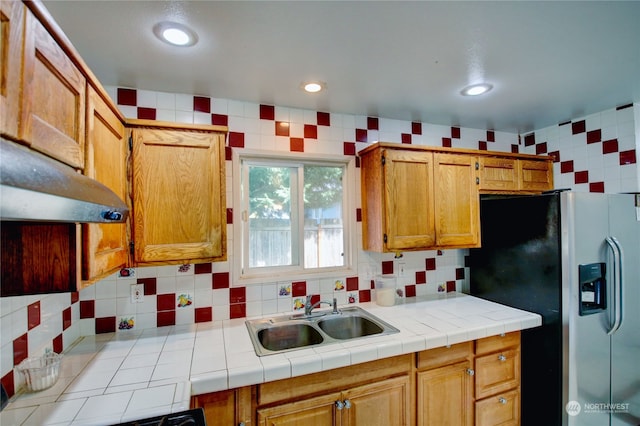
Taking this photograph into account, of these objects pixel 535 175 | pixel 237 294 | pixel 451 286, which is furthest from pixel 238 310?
pixel 535 175

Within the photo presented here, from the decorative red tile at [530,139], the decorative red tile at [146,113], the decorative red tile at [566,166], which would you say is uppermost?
the decorative red tile at [530,139]

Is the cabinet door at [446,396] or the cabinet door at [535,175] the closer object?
the cabinet door at [446,396]

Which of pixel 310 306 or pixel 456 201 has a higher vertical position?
pixel 456 201

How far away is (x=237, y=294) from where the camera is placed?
74.3 inches

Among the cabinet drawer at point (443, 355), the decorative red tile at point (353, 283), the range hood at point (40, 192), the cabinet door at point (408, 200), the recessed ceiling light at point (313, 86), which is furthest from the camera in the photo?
the decorative red tile at point (353, 283)

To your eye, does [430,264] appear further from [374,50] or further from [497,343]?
[374,50]

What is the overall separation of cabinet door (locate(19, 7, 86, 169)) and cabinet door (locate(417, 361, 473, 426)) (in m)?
1.77

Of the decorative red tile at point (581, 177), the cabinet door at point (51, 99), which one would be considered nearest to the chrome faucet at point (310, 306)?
the cabinet door at point (51, 99)

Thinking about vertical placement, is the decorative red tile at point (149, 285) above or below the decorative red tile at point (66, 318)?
above

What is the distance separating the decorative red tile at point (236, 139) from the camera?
6.22 ft

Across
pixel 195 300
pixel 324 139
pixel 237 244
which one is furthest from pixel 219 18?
pixel 195 300

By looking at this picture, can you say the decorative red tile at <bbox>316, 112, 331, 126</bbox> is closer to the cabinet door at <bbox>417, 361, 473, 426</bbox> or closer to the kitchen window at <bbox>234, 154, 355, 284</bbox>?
the kitchen window at <bbox>234, 154, 355, 284</bbox>

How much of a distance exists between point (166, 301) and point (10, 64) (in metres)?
1.40

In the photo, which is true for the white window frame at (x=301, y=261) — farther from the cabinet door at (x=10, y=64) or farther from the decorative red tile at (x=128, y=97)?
the cabinet door at (x=10, y=64)
